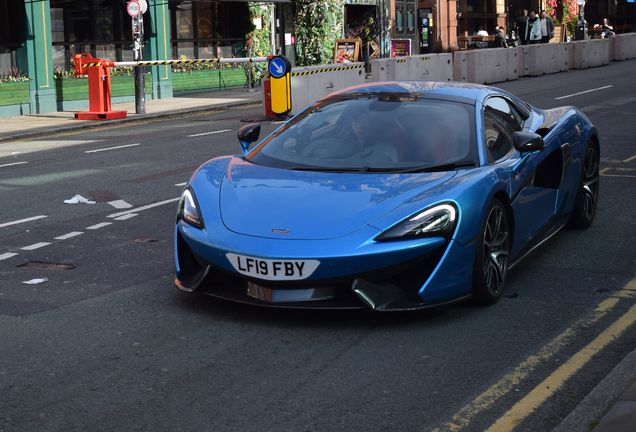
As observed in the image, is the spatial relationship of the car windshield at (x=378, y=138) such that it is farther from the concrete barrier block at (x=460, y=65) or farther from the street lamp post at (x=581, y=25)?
the street lamp post at (x=581, y=25)

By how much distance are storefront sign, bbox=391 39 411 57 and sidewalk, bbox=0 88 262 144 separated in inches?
370

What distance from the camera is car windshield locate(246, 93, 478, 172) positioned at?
5590mm

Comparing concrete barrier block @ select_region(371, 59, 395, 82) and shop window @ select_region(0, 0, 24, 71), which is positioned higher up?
shop window @ select_region(0, 0, 24, 71)

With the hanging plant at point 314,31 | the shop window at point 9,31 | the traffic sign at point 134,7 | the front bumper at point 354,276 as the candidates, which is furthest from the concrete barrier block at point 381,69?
the front bumper at point 354,276

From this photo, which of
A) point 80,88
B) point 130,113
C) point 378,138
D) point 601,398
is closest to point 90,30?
point 80,88

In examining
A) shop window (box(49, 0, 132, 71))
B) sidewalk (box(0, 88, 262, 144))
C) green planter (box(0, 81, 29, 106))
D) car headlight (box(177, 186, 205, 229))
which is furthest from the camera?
shop window (box(49, 0, 132, 71))

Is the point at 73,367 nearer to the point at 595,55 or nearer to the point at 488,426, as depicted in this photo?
the point at 488,426

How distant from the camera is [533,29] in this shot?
3291 centimetres

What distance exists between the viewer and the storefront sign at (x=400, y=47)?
Answer: 3462cm

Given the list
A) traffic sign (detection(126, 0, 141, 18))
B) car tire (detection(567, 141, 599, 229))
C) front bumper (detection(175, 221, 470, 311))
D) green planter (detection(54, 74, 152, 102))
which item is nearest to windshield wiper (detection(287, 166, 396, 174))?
front bumper (detection(175, 221, 470, 311))

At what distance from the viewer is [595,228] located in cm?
741

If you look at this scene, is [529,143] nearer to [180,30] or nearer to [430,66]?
[430,66]

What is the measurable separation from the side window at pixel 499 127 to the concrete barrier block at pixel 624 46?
31.7 meters

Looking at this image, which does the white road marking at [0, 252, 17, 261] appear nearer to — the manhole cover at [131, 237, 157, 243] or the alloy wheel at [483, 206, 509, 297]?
the manhole cover at [131, 237, 157, 243]
